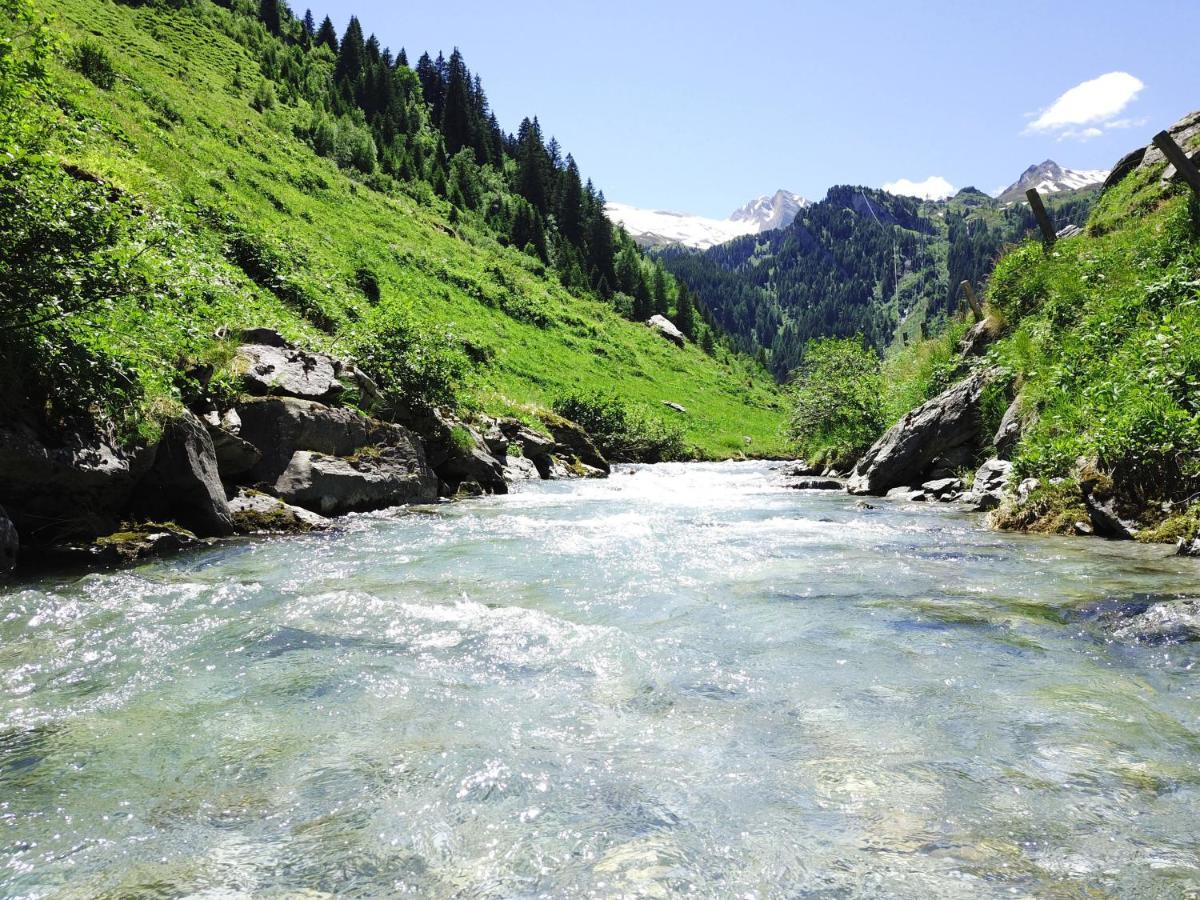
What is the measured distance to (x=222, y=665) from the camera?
501cm

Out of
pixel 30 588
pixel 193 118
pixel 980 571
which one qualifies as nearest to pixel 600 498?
pixel 980 571

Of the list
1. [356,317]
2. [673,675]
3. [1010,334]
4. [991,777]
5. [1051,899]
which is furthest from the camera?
[356,317]

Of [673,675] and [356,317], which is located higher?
[356,317]

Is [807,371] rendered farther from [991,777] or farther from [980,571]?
[991,777]

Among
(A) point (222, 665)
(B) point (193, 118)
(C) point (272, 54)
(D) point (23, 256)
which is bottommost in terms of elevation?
(A) point (222, 665)

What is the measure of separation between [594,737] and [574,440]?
25727mm

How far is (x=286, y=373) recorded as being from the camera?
13500mm

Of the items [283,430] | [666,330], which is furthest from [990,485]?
[666,330]

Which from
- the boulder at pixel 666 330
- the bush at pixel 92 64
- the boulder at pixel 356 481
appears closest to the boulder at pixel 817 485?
the boulder at pixel 356 481

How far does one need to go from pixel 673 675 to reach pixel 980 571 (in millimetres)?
5064

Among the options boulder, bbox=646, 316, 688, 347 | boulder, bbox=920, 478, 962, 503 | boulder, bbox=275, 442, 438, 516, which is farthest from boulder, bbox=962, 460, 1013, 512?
boulder, bbox=646, 316, 688, 347

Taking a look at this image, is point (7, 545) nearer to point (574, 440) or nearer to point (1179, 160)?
point (1179, 160)

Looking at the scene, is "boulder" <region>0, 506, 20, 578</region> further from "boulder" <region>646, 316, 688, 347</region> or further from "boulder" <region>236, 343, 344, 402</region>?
"boulder" <region>646, 316, 688, 347</region>

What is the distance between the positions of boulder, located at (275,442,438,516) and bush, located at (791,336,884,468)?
16600 mm
